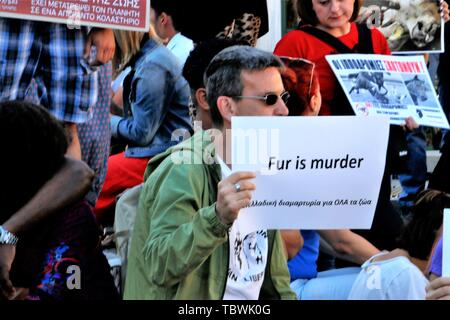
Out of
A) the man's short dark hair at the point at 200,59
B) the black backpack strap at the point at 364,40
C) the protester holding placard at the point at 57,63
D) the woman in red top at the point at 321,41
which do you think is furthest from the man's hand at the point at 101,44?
the black backpack strap at the point at 364,40

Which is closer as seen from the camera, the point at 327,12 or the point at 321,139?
the point at 321,139

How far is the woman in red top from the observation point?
5.49 m

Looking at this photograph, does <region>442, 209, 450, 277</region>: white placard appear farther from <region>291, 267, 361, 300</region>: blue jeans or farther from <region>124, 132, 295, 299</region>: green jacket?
<region>124, 132, 295, 299</region>: green jacket

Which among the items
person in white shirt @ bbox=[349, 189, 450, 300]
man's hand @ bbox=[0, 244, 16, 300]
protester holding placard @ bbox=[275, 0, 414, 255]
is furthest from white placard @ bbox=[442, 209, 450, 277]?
man's hand @ bbox=[0, 244, 16, 300]

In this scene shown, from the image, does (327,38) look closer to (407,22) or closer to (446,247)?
(407,22)

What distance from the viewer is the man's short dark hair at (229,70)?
15.2 ft

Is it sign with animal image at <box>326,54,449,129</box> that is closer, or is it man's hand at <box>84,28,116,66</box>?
man's hand at <box>84,28,116,66</box>

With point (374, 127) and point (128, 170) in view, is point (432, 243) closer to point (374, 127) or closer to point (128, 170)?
point (374, 127)

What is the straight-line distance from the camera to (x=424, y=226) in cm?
528

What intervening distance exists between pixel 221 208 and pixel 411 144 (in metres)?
1.92

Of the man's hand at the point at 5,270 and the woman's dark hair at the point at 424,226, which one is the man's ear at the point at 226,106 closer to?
the man's hand at the point at 5,270

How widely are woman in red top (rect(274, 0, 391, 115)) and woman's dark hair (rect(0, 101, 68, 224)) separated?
1383mm
